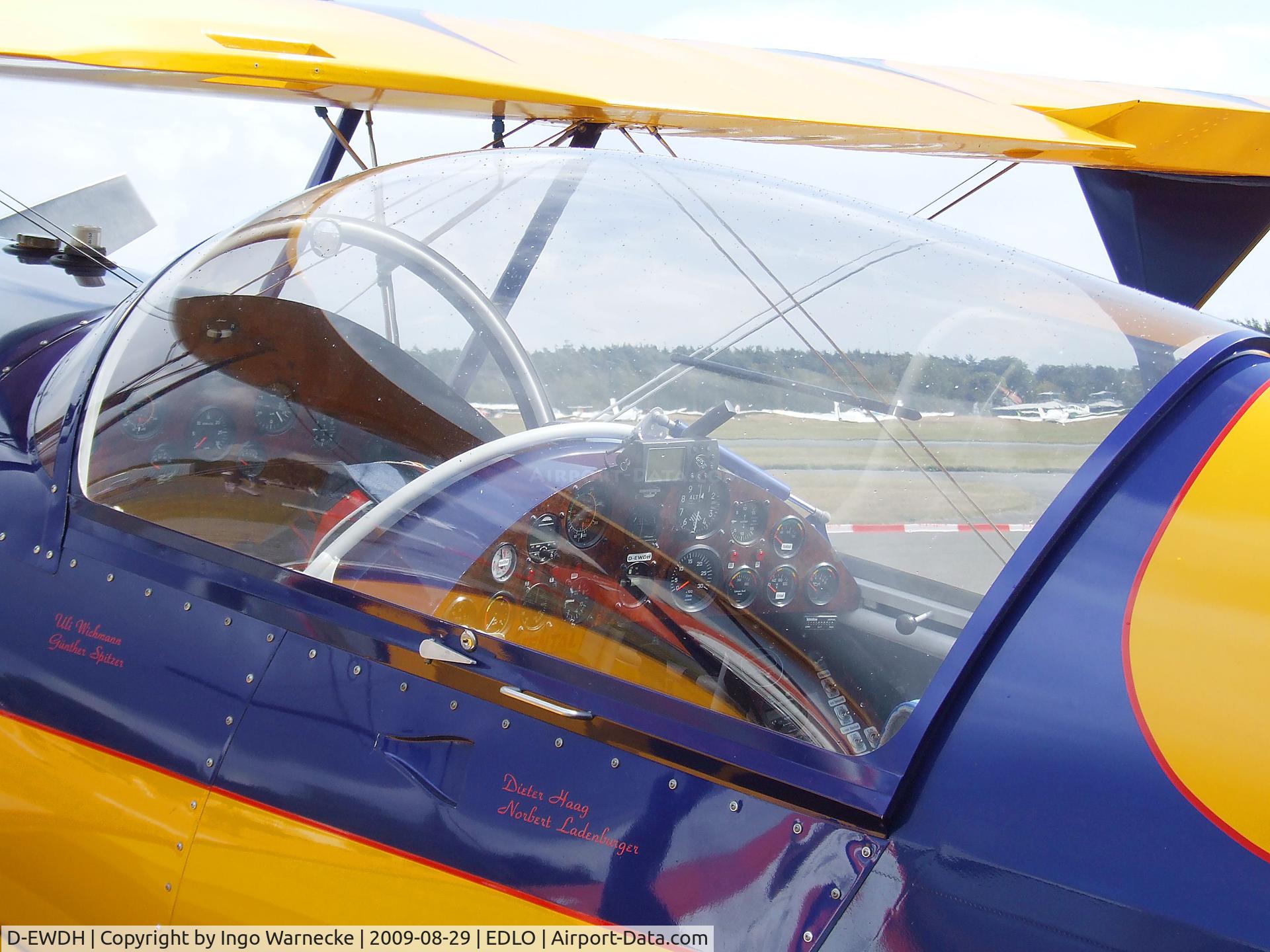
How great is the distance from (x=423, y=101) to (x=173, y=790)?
3.25 meters

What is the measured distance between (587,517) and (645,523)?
0.09 m

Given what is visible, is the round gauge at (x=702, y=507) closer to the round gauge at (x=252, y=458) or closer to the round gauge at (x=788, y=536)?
the round gauge at (x=788, y=536)

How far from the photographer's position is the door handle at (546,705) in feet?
4.99

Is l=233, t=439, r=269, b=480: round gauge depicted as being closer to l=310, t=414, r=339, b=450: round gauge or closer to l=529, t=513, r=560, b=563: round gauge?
l=310, t=414, r=339, b=450: round gauge

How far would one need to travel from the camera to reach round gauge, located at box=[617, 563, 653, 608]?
1692mm

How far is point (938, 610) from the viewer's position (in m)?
1.76

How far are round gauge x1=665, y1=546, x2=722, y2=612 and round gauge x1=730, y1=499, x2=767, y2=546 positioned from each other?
96mm

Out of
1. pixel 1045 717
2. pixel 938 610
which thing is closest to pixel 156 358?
pixel 938 610

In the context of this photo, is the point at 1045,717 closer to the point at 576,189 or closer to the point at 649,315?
the point at 649,315

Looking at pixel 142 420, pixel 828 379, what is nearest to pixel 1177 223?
pixel 828 379

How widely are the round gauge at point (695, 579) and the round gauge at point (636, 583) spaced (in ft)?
0.10

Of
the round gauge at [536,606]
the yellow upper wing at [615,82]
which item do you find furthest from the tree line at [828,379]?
the yellow upper wing at [615,82]

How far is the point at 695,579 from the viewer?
170cm

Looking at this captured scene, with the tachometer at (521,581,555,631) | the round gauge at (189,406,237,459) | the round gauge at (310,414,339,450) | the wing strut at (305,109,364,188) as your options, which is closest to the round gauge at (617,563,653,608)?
the tachometer at (521,581,555,631)
